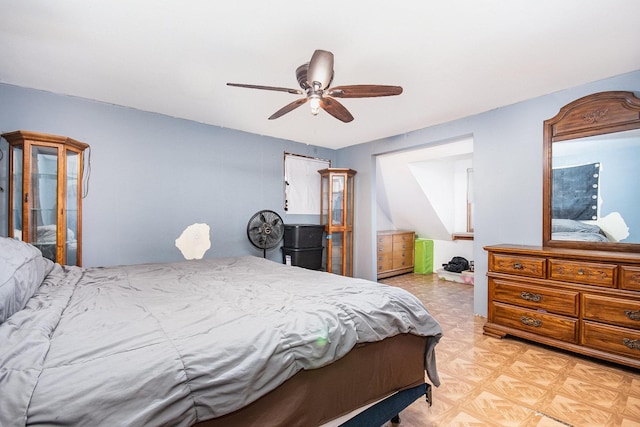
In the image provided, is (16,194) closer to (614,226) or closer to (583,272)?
(583,272)

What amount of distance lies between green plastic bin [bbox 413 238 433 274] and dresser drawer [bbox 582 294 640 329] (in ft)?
11.1

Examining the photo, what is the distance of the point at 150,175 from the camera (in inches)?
123

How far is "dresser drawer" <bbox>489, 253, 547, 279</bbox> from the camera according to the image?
242cm

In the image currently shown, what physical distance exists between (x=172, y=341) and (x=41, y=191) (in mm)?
2462

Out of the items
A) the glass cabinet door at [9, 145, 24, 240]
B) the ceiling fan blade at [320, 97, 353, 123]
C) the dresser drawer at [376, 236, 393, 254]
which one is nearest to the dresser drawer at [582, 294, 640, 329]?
the ceiling fan blade at [320, 97, 353, 123]

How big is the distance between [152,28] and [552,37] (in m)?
2.52

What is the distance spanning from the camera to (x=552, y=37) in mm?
1825

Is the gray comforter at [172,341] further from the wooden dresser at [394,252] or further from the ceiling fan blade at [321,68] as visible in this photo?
the wooden dresser at [394,252]

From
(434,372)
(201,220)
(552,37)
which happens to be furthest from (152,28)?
(434,372)

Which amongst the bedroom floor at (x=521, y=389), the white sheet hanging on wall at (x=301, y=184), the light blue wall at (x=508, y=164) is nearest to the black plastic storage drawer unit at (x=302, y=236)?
the white sheet hanging on wall at (x=301, y=184)

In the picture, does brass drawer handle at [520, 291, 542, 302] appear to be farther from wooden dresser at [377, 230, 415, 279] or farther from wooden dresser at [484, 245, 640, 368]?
wooden dresser at [377, 230, 415, 279]

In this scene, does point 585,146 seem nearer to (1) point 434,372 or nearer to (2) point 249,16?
(1) point 434,372

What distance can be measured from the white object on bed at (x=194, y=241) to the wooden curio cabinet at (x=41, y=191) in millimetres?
1041

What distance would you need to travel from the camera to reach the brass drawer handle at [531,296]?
243 cm
